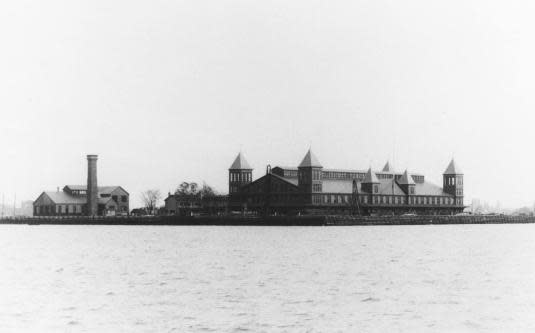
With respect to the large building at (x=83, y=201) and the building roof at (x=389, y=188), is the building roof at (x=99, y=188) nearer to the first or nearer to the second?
the large building at (x=83, y=201)

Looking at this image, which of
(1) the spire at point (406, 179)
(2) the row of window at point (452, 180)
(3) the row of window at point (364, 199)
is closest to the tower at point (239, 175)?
(3) the row of window at point (364, 199)

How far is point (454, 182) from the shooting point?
4990 inches

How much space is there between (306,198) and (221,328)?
85896 mm

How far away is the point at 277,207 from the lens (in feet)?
358

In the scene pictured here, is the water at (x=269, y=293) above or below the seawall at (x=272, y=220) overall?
below

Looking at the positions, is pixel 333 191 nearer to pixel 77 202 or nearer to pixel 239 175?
pixel 239 175

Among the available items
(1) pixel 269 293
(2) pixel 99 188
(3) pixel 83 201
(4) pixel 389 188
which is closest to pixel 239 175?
(4) pixel 389 188

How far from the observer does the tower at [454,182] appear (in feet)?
416

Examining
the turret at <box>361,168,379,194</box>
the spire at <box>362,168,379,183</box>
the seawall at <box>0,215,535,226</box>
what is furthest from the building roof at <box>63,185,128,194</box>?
the spire at <box>362,168,379,183</box>

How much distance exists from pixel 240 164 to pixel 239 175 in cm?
162

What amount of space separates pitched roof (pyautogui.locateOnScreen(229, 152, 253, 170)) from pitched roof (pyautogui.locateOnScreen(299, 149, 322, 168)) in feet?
38.7

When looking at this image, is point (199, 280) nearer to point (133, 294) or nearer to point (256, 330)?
point (133, 294)

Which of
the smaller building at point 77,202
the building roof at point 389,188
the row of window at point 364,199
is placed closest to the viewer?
the row of window at point 364,199

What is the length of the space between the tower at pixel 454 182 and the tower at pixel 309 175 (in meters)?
28.7
